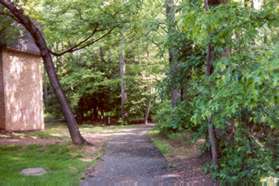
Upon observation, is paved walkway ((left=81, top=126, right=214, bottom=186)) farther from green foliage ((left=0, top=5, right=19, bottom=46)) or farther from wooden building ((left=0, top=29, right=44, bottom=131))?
wooden building ((left=0, top=29, right=44, bottom=131))

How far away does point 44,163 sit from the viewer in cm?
757

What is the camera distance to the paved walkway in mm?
6180

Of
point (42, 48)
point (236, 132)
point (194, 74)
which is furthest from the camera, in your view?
point (42, 48)

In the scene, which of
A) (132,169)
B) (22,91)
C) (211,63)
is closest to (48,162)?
(132,169)

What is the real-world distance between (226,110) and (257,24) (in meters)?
0.97

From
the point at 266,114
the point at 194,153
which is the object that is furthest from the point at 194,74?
the point at 194,153

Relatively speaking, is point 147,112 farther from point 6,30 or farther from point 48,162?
point 48,162

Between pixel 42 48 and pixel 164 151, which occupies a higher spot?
pixel 42 48

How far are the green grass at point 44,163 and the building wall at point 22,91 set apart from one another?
4105mm

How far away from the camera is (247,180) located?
15.3 feet

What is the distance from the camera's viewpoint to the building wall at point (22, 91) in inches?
524

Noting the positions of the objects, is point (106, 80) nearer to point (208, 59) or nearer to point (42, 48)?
point (42, 48)

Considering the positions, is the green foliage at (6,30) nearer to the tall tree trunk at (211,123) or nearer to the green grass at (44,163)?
the green grass at (44,163)

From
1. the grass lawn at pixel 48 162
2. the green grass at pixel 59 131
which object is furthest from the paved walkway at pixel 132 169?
the green grass at pixel 59 131
